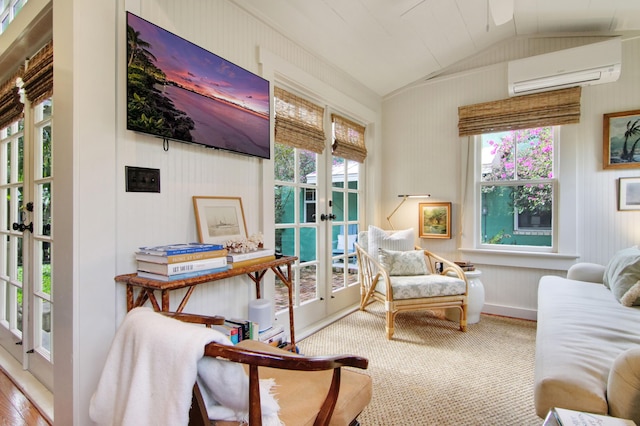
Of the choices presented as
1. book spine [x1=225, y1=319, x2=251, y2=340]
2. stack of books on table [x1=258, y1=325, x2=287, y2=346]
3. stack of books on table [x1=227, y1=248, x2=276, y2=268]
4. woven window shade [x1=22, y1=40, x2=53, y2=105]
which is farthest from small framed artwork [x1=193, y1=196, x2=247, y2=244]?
woven window shade [x1=22, y1=40, x2=53, y2=105]

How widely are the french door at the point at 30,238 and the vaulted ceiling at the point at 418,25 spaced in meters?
1.56

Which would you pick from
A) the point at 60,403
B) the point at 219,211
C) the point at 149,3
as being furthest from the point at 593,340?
the point at 149,3

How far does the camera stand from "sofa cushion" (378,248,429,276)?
10.2 feet

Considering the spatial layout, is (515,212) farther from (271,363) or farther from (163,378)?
(163,378)

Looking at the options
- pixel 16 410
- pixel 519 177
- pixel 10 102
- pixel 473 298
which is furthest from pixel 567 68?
pixel 16 410

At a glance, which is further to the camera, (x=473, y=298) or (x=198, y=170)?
(x=473, y=298)

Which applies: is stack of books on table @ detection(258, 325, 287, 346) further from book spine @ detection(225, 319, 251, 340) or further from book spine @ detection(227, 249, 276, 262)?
book spine @ detection(227, 249, 276, 262)

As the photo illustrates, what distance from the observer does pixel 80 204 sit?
4.45 feet

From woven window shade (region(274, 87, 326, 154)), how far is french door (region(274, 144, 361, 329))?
0.08 metres

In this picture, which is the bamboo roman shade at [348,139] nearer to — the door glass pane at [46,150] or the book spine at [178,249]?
the book spine at [178,249]

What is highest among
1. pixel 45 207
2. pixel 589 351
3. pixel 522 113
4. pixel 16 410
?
pixel 522 113

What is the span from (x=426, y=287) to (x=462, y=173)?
1.47 meters

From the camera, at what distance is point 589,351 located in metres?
1.32

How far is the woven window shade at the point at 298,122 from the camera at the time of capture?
252 centimetres
